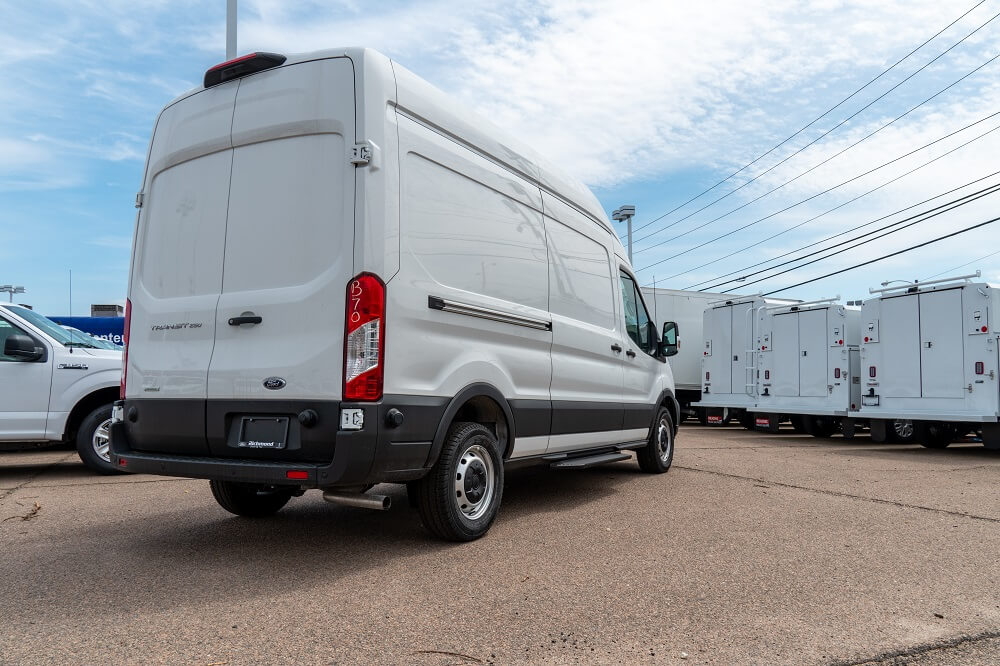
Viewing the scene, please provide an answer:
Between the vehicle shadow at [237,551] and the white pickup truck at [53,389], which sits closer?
the vehicle shadow at [237,551]

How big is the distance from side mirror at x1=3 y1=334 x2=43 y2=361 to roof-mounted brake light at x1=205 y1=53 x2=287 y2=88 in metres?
4.60

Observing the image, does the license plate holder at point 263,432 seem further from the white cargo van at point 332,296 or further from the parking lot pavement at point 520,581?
the parking lot pavement at point 520,581

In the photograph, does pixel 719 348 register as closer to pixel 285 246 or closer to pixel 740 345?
pixel 740 345

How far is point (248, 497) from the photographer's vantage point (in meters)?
5.51

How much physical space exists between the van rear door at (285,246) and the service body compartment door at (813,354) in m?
13.6

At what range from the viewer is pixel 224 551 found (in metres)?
4.61

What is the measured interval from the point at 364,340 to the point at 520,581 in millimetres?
1495

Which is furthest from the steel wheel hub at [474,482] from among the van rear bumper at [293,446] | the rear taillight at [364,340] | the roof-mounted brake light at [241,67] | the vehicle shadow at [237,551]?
the roof-mounted brake light at [241,67]

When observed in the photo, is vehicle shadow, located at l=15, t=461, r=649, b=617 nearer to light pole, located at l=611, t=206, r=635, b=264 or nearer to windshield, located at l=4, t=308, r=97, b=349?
windshield, located at l=4, t=308, r=97, b=349

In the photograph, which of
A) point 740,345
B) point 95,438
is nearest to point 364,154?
point 95,438

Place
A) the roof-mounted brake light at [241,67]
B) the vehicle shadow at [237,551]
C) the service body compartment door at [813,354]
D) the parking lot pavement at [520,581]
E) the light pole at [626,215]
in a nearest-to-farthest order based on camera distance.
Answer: the parking lot pavement at [520,581] < the vehicle shadow at [237,551] < the roof-mounted brake light at [241,67] < the service body compartment door at [813,354] < the light pole at [626,215]

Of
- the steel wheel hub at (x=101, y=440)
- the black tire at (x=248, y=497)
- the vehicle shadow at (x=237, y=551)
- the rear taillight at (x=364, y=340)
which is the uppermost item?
the rear taillight at (x=364, y=340)

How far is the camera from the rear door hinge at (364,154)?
4.11m

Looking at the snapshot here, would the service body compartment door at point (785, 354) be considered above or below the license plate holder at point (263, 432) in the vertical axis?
above
